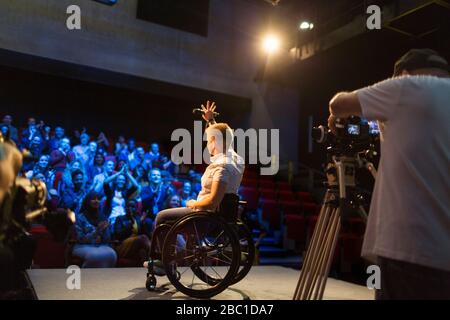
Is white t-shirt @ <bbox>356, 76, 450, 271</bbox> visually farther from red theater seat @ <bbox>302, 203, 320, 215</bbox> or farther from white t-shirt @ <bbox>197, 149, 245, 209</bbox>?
red theater seat @ <bbox>302, 203, 320, 215</bbox>

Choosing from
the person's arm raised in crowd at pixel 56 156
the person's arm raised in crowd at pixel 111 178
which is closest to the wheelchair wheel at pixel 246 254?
the person's arm raised in crowd at pixel 111 178

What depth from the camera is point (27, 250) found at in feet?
4.08

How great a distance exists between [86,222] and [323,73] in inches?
197

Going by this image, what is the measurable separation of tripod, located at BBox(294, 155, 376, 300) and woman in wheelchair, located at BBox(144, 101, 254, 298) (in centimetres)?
55

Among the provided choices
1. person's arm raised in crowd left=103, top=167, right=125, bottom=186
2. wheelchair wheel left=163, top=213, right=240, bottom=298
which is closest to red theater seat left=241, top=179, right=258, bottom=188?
person's arm raised in crowd left=103, top=167, right=125, bottom=186

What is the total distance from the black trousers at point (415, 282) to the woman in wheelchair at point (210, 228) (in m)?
0.97

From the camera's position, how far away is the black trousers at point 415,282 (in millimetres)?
997

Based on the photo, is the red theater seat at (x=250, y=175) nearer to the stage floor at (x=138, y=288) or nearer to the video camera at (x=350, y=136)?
the stage floor at (x=138, y=288)

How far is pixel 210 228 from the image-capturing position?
80.3 inches

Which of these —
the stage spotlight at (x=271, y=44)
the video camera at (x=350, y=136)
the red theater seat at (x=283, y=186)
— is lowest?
the red theater seat at (x=283, y=186)

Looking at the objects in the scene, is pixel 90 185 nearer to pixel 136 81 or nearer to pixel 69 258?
pixel 69 258

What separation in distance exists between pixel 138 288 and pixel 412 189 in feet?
5.77

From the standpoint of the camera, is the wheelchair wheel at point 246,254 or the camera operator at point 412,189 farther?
the wheelchair wheel at point 246,254
